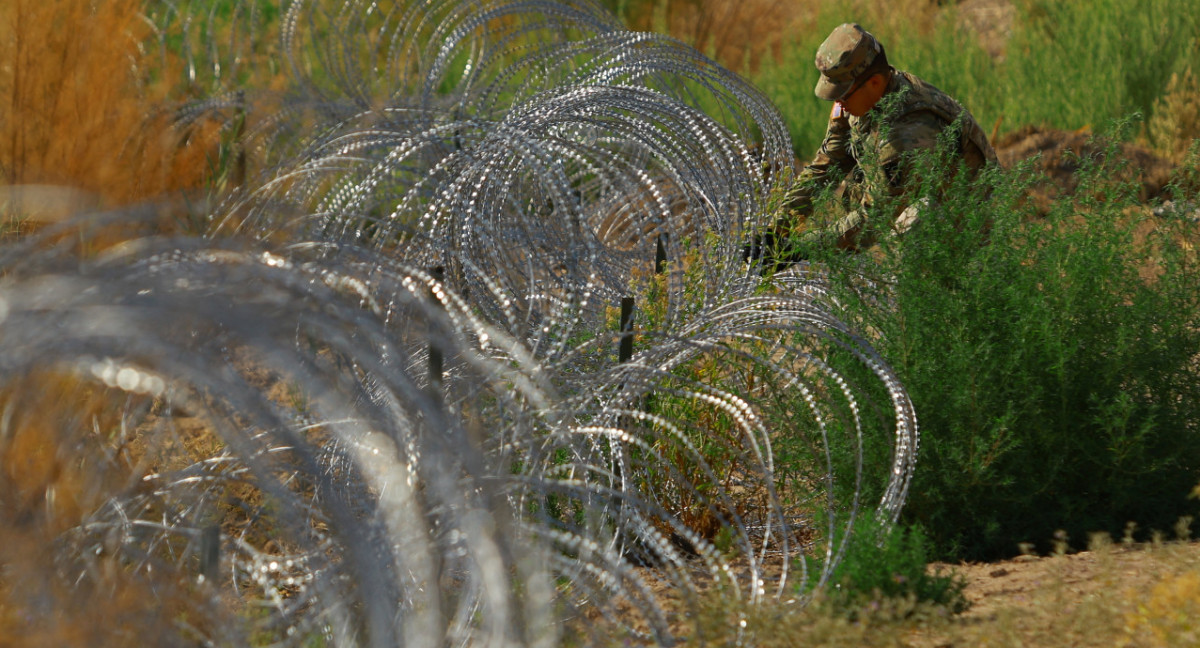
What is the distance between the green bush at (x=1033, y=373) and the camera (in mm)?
3861

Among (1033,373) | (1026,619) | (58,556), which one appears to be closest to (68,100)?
(58,556)

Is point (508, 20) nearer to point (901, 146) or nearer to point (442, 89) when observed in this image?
point (442, 89)

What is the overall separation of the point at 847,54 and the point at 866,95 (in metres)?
0.29

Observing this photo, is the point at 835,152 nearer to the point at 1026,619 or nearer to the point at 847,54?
the point at 847,54

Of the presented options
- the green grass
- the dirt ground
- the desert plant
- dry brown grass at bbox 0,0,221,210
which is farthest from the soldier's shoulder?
the green grass

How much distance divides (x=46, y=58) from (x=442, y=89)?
6.01 metres

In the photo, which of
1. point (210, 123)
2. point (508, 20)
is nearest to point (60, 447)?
point (210, 123)

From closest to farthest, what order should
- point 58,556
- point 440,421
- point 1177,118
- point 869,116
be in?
1. point 440,421
2. point 58,556
3. point 869,116
4. point 1177,118

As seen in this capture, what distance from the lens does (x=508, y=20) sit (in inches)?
559

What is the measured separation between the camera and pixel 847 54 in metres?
5.49

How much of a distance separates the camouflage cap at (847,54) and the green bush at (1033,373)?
59.8 inches

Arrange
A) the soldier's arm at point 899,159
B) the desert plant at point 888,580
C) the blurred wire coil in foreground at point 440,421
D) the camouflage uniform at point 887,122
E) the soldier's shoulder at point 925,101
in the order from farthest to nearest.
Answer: the soldier's shoulder at point 925,101
the camouflage uniform at point 887,122
the soldier's arm at point 899,159
the desert plant at point 888,580
the blurred wire coil in foreground at point 440,421

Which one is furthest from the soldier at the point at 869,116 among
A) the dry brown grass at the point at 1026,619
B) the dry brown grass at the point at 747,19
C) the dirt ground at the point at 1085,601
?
the dry brown grass at the point at 747,19

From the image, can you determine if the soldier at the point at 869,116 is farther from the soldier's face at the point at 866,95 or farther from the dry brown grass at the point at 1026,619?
the dry brown grass at the point at 1026,619
